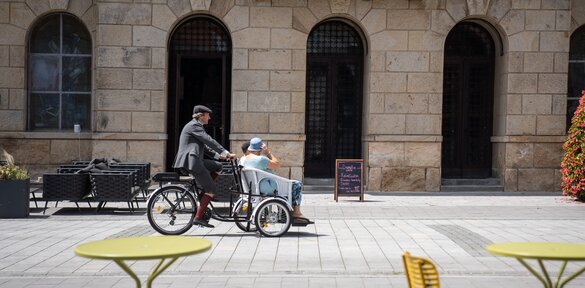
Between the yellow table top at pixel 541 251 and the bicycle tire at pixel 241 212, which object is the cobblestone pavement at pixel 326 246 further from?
the yellow table top at pixel 541 251

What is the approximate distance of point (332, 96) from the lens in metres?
19.4

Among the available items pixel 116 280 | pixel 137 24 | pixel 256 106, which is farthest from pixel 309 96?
pixel 116 280

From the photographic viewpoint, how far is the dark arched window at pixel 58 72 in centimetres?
1898

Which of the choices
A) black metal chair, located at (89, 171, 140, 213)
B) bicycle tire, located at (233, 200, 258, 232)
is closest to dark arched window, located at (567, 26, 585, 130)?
bicycle tire, located at (233, 200, 258, 232)

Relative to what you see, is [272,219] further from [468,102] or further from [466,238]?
[468,102]

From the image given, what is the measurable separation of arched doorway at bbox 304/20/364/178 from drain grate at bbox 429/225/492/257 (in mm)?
7505

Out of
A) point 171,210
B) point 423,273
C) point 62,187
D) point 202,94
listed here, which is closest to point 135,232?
point 171,210

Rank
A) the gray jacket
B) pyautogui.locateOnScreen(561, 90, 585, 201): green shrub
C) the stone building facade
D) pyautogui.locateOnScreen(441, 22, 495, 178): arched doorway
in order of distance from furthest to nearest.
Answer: pyautogui.locateOnScreen(441, 22, 495, 178): arched doorway → the stone building facade → pyautogui.locateOnScreen(561, 90, 585, 201): green shrub → the gray jacket

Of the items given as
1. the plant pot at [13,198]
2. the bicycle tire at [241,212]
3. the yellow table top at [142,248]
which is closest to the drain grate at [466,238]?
the bicycle tire at [241,212]

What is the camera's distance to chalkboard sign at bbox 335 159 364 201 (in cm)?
1625

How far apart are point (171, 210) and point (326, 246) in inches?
97.2

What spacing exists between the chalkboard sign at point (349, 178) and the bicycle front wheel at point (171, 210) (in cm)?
582

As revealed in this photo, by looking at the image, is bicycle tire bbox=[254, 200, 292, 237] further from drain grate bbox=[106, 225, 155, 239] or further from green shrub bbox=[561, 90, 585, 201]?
green shrub bbox=[561, 90, 585, 201]

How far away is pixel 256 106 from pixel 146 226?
6.95m
